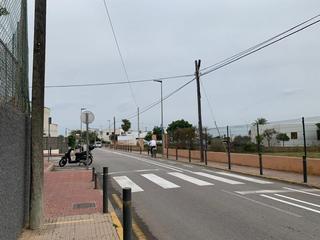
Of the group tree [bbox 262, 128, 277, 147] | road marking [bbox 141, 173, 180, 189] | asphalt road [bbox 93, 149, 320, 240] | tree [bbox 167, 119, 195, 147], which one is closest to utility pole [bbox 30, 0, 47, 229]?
asphalt road [bbox 93, 149, 320, 240]

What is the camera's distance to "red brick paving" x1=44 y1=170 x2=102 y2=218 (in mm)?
11109

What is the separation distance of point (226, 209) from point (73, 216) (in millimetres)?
3616

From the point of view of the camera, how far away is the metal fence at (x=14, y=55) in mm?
6484

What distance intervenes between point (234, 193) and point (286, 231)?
544 cm

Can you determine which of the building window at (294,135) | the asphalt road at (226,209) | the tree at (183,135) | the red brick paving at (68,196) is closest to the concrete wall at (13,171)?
the red brick paving at (68,196)

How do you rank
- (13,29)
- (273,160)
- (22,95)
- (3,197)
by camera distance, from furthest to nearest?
1. (273,160)
2. (22,95)
3. (13,29)
4. (3,197)

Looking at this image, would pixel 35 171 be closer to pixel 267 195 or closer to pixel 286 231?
pixel 286 231

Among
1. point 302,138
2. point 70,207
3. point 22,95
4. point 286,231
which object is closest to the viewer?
point 286,231

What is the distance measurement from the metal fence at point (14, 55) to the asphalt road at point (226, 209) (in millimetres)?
3624

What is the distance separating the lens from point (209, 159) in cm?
3278

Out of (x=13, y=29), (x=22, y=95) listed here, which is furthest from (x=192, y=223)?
(x=13, y=29)

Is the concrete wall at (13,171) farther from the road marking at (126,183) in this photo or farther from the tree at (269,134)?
the tree at (269,134)

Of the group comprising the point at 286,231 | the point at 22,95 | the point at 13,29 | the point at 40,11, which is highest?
the point at 40,11

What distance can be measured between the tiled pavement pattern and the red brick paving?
0.77m
